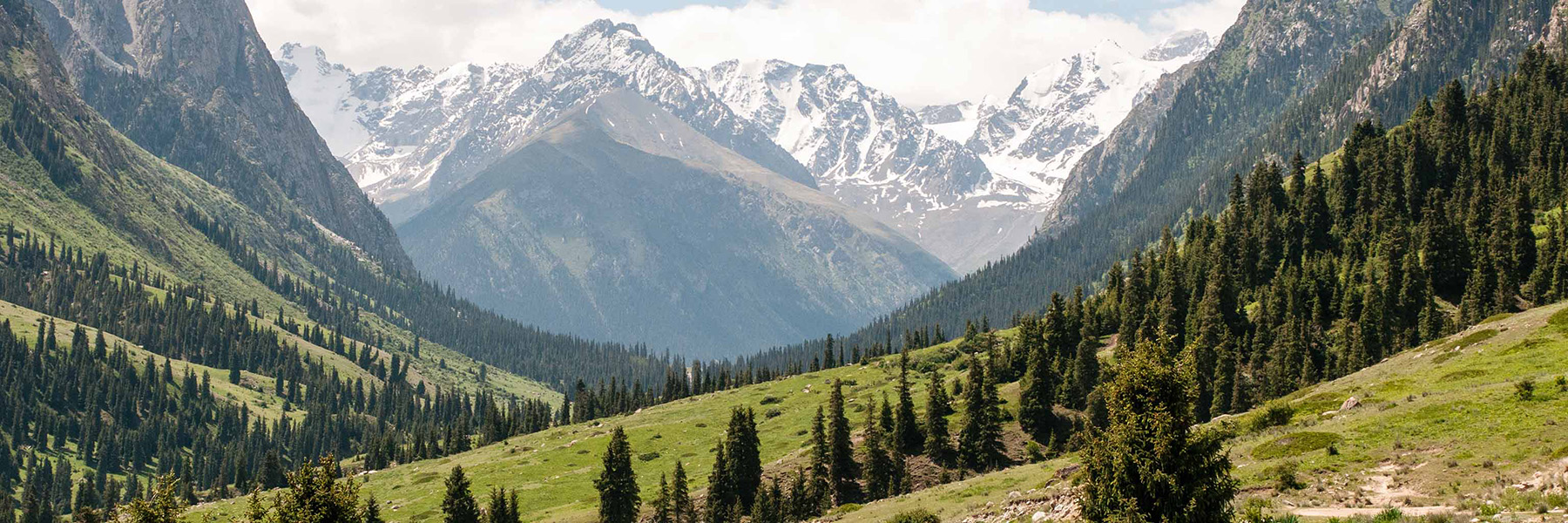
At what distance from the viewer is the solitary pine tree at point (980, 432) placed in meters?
126

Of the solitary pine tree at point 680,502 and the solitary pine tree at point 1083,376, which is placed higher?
the solitary pine tree at point 1083,376

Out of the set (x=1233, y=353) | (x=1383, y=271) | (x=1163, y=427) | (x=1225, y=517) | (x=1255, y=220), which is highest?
(x=1255, y=220)

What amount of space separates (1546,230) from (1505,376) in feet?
308

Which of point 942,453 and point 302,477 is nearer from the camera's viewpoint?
point 302,477

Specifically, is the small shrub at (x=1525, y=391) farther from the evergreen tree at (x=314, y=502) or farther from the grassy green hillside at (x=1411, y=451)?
the evergreen tree at (x=314, y=502)

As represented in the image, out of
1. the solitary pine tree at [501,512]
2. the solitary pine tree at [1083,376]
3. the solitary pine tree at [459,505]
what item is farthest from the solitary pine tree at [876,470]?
the solitary pine tree at [459,505]

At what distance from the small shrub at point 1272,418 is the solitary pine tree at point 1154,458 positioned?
3066 centimetres

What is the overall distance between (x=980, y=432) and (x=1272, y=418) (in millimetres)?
51720

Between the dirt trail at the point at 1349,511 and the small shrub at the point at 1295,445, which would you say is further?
the small shrub at the point at 1295,445

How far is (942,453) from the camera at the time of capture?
129 meters

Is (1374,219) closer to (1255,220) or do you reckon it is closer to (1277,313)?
(1255,220)

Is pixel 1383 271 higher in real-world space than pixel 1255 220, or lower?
lower

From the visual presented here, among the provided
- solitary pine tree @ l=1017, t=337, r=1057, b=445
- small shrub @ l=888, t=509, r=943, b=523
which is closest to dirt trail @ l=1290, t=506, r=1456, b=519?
small shrub @ l=888, t=509, r=943, b=523

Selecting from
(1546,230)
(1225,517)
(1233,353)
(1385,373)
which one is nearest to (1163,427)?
(1225,517)
